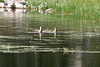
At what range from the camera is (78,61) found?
1191 centimetres

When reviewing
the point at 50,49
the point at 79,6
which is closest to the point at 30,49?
the point at 50,49

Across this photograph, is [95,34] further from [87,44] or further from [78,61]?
[78,61]

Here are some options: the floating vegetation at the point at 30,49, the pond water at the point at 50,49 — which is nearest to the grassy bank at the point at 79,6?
the pond water at the point at 50,49

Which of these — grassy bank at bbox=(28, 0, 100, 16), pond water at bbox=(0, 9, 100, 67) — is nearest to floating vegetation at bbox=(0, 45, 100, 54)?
pond water at bbox=(0, 9, 100, 67)

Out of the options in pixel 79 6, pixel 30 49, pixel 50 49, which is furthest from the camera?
pixel 79 6

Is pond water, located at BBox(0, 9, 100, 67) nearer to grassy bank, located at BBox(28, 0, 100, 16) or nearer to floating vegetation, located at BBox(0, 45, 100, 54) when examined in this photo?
floating vegetation, located at BBox(0, 45, 100, 54)

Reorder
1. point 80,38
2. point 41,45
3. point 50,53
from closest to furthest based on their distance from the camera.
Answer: point 50,53 < point 41,45 < point 80,38

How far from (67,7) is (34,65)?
22937mm

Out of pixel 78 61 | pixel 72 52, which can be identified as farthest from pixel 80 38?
pixel 78 61

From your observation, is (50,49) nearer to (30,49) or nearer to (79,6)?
(30,49)

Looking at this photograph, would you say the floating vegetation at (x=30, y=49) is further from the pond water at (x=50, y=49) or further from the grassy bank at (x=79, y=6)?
the grassy bank at (x=79, y=6)

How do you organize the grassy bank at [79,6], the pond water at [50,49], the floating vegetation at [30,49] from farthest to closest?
the grassy bank at [79,6], the floating vegetation at [30,49], the pond water at [50,49]

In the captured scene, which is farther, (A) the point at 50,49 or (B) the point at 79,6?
(B) the point at 79,6

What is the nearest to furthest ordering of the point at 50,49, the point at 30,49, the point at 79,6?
the point at 30,49 < the point at 50,49 < the point at 79,6
